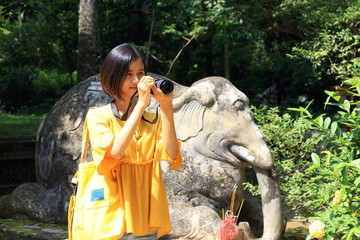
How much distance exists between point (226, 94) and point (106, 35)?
8.97m

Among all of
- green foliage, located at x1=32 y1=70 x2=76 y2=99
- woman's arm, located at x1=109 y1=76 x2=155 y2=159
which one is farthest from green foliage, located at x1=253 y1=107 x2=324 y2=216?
green foliage, located at x1=32 y1=70 x2=76 y2=99

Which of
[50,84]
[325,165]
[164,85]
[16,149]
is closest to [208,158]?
[325,165]

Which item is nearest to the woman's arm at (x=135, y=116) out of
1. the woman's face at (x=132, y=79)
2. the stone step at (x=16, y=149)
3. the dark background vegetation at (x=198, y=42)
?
the woman's face at (x=132, y=79)

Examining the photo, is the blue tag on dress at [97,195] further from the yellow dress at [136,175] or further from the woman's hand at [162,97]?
the woman's hand at [162,97]

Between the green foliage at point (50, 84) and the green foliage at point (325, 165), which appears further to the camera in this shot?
the green foliage at point (50, 84)

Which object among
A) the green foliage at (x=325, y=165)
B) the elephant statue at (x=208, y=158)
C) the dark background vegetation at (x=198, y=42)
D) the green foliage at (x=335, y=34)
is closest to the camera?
the green foliage at (x=325, y=165)

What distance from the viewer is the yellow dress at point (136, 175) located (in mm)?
2711

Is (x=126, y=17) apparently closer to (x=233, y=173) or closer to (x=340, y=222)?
(x=233, y=173)

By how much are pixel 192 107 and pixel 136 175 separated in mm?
2374

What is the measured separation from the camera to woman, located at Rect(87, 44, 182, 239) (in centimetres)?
271

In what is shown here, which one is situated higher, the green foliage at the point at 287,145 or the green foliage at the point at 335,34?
the green foliage at the point at 335,34

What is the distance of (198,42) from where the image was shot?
570 inches

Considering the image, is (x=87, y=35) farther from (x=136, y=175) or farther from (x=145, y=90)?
(x=145, y=90)

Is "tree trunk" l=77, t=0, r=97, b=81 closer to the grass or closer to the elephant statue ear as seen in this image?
the grass
